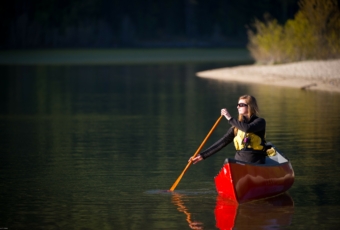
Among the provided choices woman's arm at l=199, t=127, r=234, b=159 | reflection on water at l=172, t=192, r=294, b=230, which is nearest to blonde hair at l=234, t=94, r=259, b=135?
woman's arm at l=199, t=127, r=234, b=159

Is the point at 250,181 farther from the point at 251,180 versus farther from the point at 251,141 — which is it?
the point at 251,141

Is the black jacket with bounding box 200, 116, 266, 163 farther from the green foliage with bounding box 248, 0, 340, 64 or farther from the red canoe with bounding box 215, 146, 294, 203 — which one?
the green foliage with bounding box 248, 0, 340, 64

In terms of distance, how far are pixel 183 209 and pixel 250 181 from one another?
2.35ft

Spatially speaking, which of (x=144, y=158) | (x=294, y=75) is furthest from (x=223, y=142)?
(x=294, y=75)

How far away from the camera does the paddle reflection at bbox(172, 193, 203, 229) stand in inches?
322

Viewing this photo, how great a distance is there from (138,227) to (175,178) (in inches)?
110

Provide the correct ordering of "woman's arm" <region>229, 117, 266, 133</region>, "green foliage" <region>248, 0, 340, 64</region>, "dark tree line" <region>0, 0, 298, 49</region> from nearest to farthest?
"woman's arm" <region>229, 117, 266, 133</region> < "green foliage" <region>248, 0, 340, 64</region> < "dark tree line" <region>0, 0, 298, 49</region>

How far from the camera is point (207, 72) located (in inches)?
1383

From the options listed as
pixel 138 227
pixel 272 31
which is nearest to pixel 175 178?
pixel 138 227

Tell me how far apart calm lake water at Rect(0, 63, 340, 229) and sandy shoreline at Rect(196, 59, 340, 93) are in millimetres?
2172

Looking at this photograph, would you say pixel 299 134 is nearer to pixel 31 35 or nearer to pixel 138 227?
pixel 138 227

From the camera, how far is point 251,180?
357 inches

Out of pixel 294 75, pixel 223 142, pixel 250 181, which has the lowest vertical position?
pixel 294 75

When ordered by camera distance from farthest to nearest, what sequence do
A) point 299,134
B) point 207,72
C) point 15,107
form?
1. point 207,72
2. point 15,107
3. point 299,134
